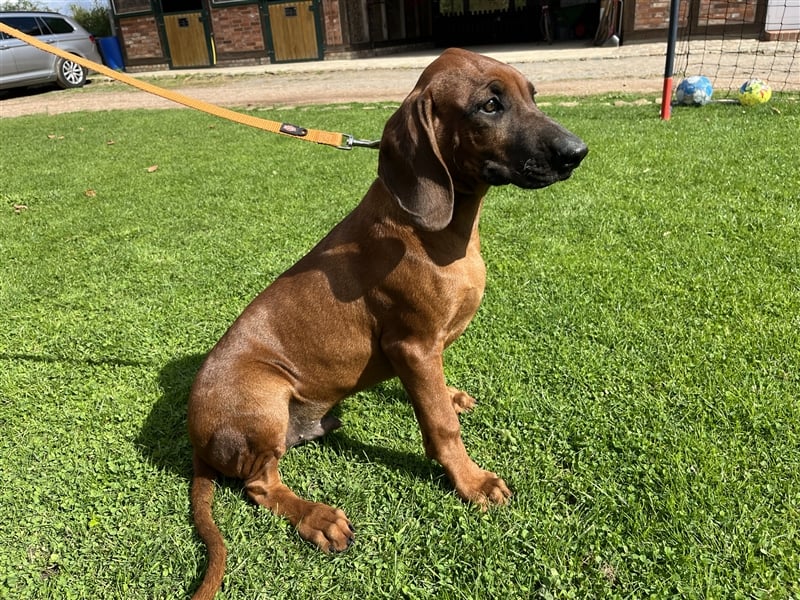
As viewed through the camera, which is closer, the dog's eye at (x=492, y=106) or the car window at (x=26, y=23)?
the dog's eye at (x=492, y=106)

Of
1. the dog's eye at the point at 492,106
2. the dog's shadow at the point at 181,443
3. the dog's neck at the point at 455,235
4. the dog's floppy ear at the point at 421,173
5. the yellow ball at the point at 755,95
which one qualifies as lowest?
the dog's shadow at the point at 181,443

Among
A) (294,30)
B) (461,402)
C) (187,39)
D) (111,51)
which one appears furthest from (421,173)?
(111,51)

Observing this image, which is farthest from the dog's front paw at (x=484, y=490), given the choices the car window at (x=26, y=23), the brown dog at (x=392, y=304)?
the car window at (x=26, y=23)

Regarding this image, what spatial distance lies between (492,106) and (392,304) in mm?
967

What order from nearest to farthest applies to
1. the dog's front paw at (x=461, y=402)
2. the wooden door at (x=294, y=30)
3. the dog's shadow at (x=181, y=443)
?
the dog's shadow at (x=181, y=443)
the dog's front paw at (x=461, y=402)
the wooden door at (x=294, y=30)

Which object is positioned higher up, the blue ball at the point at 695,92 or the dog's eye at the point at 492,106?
the dog's eye at the point at 492,106

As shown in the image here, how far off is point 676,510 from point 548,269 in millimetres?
2515

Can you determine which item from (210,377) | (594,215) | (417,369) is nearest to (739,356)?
(417,369)

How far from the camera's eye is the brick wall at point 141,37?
25531 mm

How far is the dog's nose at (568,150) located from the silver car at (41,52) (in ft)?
62.5

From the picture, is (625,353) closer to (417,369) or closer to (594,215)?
(417,369)

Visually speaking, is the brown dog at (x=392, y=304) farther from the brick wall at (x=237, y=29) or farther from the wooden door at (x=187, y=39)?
the wooden door at (x=187, y=39)

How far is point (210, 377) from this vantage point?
107 inches

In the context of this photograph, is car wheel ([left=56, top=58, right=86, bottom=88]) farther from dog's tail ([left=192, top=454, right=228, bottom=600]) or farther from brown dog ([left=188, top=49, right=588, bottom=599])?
dog's tail ([left=192, top=454, right=228, bottom=600])
